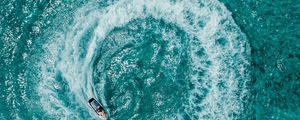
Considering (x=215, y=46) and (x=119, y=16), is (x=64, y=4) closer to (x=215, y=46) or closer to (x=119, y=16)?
(x=119, y=16)

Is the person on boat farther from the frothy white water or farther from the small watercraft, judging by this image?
the frothy white water

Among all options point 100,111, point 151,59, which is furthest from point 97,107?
point 151,59

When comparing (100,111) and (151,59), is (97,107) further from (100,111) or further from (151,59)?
(151,59)

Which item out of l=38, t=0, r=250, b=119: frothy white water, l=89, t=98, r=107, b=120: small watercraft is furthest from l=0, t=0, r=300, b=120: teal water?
l=89, t=98, r=107, b=120: small watercraft

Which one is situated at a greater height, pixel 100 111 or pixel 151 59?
pixel 151 59

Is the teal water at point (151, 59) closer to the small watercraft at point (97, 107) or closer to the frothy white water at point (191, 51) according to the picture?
the frothy white water at point (191, 51)

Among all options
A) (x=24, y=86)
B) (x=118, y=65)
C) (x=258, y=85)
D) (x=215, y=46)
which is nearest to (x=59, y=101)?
(x=24, y=86)
